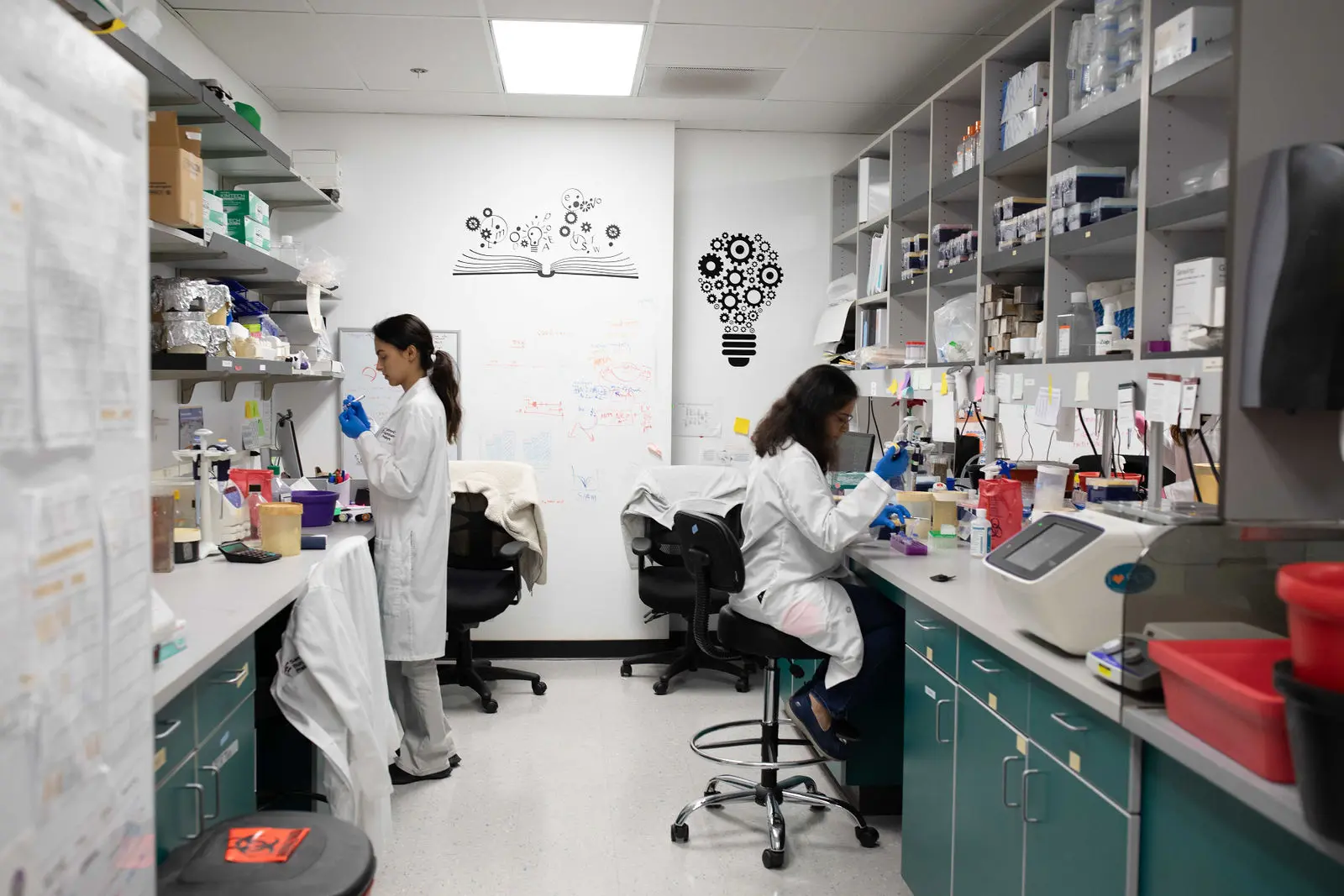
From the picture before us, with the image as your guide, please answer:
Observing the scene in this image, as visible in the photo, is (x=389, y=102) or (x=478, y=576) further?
(x=389, y=102)

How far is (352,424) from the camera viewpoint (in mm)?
3211

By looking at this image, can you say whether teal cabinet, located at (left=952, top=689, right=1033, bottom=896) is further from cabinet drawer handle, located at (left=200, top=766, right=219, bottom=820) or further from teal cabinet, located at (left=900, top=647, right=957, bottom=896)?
cabinet drawer handle, located at (left=200, top=766, right=219, bottom=820)

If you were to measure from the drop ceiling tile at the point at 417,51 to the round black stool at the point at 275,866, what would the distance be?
110 inches

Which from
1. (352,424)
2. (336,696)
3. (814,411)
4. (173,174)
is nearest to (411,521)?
(352,424)

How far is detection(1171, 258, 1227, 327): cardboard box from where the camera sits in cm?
213

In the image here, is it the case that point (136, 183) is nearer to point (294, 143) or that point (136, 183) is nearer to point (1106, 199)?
point (1106, 199)

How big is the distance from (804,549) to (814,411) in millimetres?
422

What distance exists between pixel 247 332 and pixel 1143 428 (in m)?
2.78

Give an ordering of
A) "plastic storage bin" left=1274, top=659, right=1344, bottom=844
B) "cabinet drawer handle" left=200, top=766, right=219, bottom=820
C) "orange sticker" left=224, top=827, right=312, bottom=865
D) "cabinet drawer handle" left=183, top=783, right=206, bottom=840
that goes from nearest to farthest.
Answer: "plastic storage bin" left=1274, top=659, right=1344, bottom=844 < "orange sticker" left=224, top=827, right=312, bottom=865 < "cabinet drawer handle" left=183, top=783, right=206, bottom=840 < "cabinet drawer handle" left=200, top=766, right=219, bottom=820

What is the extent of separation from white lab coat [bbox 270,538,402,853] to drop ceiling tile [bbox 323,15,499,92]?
218cm

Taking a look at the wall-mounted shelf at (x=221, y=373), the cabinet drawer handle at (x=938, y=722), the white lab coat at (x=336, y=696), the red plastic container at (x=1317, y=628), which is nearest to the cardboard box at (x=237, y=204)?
the wall-mounted shelf at (x=221, y=373)

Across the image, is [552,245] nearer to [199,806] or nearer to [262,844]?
[199,806]

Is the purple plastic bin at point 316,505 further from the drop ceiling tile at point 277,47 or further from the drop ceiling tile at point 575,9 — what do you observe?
the drop ceiling tile at point 575,9

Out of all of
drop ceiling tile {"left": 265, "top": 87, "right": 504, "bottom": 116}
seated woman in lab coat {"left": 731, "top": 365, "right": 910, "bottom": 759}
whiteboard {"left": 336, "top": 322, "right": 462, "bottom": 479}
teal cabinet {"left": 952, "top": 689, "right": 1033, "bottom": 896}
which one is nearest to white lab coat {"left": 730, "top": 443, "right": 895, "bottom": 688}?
seated woman in lab coat {"left": 731, "top": 365, "right": 910, "bottom": 759}
